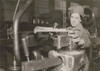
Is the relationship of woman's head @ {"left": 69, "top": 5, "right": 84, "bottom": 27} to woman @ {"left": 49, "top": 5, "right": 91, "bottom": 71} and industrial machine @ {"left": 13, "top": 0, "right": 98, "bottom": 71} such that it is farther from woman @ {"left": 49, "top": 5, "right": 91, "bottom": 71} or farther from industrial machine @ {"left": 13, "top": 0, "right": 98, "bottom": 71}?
industrial machine @ {"left": 13, "top": 0, "right": 98, "bottom": 71}

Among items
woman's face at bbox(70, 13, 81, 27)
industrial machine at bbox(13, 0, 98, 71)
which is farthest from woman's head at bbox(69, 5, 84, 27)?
industrial machine at bbox(13, 0, 98, 71)

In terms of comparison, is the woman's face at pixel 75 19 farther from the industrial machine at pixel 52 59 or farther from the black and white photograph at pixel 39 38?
the industrial machine at pixel 52 59

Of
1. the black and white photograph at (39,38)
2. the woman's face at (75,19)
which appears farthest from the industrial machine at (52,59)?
the woman's face at (75,19)

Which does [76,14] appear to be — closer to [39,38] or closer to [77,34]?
[77,34]

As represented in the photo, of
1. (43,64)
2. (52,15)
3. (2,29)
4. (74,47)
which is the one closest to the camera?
(43,64)

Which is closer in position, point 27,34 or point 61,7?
point 27,34

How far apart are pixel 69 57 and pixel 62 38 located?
116 millimetres

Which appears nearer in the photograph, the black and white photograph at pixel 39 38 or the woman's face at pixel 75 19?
the black and white photograph at pixel 39 38

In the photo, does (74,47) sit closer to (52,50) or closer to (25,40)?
(52,50)

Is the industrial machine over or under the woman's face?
under

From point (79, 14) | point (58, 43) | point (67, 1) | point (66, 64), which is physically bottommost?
point (66, 64)

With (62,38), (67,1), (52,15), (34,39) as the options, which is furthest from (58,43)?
(67,1)

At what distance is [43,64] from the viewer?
68 cm

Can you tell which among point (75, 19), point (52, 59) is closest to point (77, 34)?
point (75, 19)
